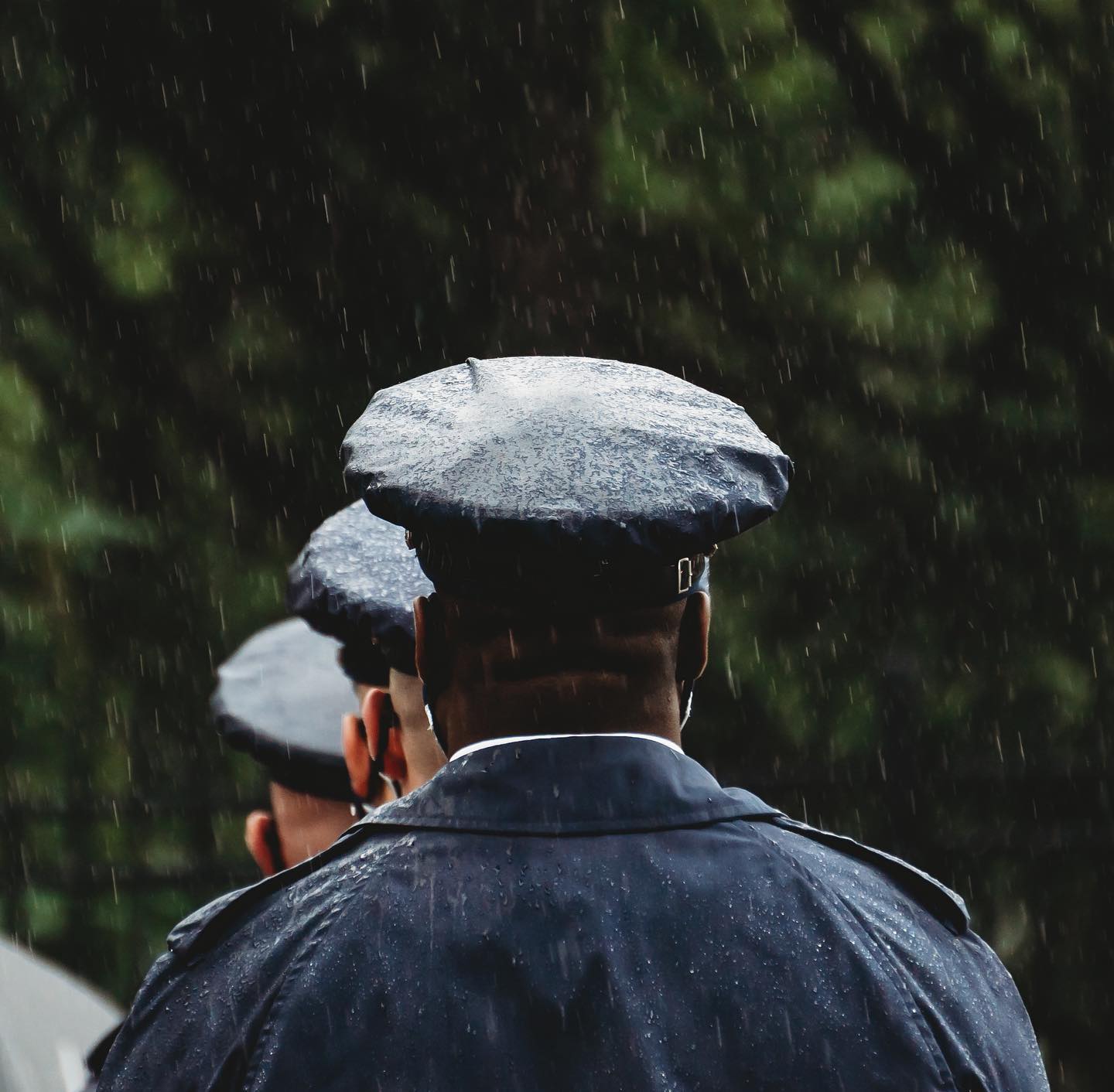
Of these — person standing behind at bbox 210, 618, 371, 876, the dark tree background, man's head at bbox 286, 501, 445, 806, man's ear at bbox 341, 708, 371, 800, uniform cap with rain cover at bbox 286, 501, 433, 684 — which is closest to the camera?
man's head at bbox 286, 501, 445, 806

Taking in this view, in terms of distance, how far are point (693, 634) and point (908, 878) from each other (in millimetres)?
330

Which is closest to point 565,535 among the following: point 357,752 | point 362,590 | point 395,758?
point 395,758

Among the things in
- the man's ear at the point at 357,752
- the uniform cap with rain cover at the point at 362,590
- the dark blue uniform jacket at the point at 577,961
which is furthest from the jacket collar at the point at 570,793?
the man's ear at the point at 357,752

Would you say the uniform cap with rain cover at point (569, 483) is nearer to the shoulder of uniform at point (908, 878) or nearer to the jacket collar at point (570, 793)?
the jacket collar at point (570, 793)

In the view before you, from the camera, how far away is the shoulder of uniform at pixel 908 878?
1.75 meters

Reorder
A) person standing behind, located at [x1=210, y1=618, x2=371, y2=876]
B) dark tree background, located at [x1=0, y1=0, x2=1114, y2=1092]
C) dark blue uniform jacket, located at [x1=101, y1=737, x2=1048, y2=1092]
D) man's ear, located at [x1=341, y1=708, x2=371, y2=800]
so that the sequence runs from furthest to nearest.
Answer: dark tree background, located at [x1=0, y1=0, x2=1114, y2=1092] < person standing behind, located at [x1=210, y1=618, x2=371, y2=876] < man's ear, located at [x1=341, y1=708, x2=371, y2=800] < dark blue uniform jacket, located at [x1=101, y1=737, x2=1048, y2=1092]

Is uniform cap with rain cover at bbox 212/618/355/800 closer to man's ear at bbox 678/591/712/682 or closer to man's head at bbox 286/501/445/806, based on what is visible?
man's head at bbox 286/501/445/806

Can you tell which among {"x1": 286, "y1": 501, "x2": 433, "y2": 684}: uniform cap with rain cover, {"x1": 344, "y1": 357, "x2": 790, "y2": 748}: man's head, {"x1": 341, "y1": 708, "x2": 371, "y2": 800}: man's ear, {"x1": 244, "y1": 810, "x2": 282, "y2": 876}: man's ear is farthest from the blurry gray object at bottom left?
{"x1": 344, "y1": 357, "x2": 790, "y2": 748}: man's head

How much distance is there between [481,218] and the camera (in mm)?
5457

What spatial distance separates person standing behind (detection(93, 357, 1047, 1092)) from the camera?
1573 mm

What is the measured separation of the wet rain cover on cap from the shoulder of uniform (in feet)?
1.04

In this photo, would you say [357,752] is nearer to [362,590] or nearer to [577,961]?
[362,590]

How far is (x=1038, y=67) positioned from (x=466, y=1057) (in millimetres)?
5459

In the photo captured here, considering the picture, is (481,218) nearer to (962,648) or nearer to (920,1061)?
(962,648)
